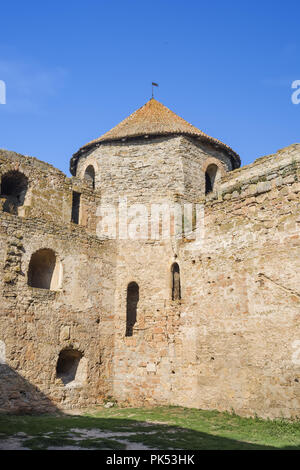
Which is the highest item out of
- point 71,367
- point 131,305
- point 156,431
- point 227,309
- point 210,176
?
point 210,176

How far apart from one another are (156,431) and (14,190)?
8.14 metres

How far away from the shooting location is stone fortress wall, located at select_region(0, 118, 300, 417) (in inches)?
391

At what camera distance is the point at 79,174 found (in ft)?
51.5

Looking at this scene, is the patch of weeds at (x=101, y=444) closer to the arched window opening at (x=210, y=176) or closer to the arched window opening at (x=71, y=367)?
the arched window opening at (x=71, y=367)

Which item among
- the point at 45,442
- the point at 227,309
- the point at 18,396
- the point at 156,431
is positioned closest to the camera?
the point at 45,442

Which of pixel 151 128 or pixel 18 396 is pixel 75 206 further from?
pixel 18 396

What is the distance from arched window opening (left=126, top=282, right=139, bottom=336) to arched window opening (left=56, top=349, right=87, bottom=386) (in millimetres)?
1621

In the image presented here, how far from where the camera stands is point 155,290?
1287 cm

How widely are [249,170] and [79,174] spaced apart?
5871 millimetres

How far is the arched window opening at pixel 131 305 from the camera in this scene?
13310 millimetres

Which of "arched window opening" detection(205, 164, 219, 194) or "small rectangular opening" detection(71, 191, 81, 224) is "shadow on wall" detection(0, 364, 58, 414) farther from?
"arched window opening" detection(205, 164, 219, 194)

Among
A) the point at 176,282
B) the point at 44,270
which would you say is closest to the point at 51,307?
the point at 44,270

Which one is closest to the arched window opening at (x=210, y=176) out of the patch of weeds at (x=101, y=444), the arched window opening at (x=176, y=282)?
the arched window opening at (x=176, y=282)

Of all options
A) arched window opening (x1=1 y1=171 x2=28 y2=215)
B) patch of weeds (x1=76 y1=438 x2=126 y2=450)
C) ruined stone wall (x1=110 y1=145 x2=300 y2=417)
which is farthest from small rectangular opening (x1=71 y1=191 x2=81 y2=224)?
patch of weeds (x1=76 y1=438 x2=126 y2=450)
